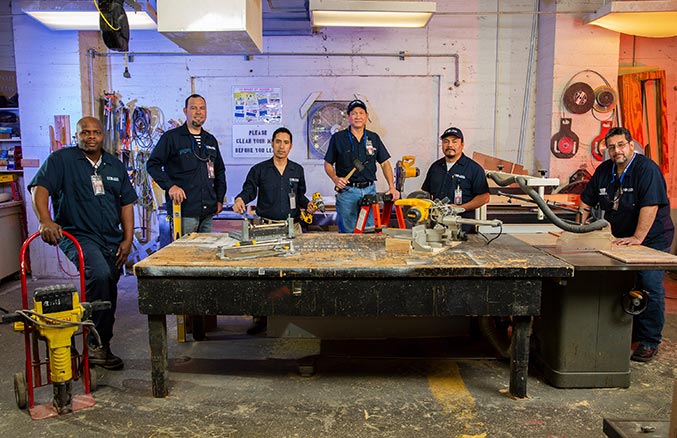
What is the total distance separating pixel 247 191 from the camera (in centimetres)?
398

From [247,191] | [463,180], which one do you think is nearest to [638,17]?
[463,180]

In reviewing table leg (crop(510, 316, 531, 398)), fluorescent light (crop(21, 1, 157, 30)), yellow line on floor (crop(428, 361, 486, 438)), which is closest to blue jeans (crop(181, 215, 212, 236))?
fluorescent light (crop(21, 1, 157, 30))

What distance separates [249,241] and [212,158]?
1483 millimetres

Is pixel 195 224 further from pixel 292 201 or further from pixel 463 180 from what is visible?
pixel 463 180

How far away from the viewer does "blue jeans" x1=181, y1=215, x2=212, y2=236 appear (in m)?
4.02

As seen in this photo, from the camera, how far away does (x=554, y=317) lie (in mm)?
2869

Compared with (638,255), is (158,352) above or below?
below

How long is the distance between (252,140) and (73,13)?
1948mm

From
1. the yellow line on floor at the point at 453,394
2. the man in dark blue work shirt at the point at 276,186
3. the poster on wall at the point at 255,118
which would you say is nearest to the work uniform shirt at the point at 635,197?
the yellow line on floor at the point at 453,394

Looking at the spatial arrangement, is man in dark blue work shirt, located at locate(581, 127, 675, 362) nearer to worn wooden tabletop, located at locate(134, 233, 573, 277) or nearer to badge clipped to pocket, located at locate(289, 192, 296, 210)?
worn wooden tabletop, located at locate(134, 233, 573, 277)

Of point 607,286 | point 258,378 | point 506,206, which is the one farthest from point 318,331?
point 506,206

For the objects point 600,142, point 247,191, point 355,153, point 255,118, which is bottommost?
point 247,191

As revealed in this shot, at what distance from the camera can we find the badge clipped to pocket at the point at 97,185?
3.26m

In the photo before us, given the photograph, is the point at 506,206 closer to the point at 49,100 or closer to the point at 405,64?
the point at 405,64
